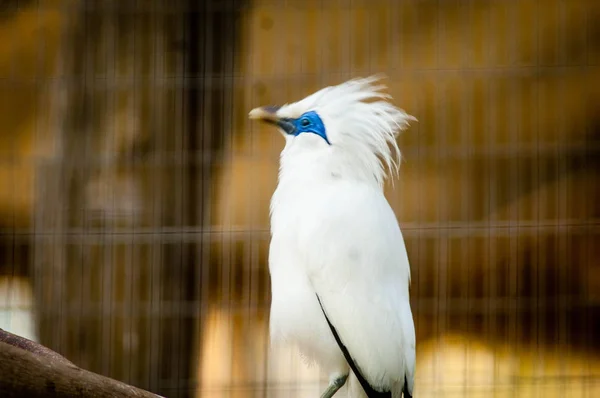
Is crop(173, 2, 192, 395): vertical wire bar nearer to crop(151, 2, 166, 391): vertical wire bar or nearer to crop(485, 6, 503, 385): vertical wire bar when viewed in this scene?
crop(151, 2, 166, 391): vertical wire bar

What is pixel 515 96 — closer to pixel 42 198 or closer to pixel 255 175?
pixel 255 175

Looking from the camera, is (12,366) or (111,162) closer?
(12,366)

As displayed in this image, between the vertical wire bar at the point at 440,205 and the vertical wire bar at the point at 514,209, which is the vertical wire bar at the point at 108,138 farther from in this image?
the vertical wire bar at the point at 514,209

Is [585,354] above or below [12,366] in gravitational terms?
below

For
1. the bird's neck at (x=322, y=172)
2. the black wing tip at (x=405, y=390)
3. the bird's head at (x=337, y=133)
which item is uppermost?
the bird's head at (x=337, y=133)

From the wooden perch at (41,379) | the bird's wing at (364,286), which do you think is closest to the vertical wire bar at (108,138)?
the bird's wing at (364,286)

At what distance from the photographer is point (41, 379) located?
3.04ft

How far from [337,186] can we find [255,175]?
1144mm

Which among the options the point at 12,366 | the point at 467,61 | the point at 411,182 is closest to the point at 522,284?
the point at 411,182

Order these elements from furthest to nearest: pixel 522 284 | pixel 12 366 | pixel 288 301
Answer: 1. pixel 522 284
2. pixel 288 301
3. pixel 12 366

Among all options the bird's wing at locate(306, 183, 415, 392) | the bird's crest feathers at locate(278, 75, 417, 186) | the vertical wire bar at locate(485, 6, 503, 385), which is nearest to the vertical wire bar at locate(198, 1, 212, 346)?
the vertical wire bar at locate(485, 6, 503, 385)

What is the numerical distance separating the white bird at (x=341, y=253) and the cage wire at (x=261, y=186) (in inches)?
41.5

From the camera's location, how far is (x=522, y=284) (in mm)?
2699

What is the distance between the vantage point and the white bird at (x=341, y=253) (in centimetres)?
150
